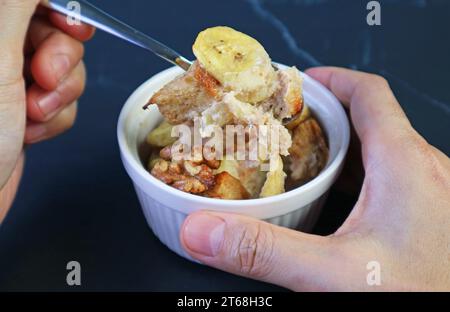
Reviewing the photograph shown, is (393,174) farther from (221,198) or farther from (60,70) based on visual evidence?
(60,70)

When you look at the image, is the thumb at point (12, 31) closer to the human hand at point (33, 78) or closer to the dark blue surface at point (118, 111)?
the human hand at point (33, 78)

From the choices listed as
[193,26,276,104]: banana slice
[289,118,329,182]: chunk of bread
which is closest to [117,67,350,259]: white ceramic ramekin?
[289,118,329,182]: chunk of bread

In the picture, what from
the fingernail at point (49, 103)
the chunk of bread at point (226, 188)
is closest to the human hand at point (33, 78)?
the fingernail at point (49, 103)

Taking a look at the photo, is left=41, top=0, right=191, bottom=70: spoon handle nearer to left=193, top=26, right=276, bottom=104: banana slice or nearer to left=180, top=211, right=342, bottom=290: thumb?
left=193, top=26, right=276, bottom=104: banana slice

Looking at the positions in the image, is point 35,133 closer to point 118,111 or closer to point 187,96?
point 118,111

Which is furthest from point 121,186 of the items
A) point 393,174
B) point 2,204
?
point 393,174
